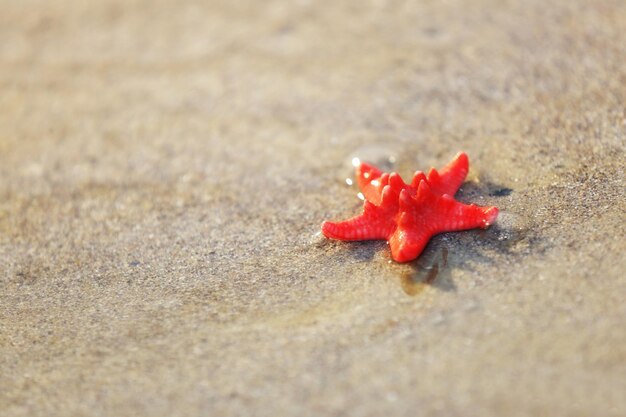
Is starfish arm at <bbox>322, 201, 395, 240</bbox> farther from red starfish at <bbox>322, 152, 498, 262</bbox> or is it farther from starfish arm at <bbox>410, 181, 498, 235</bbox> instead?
starfish arm at <bbox>410, 181, 498, 235</bbox>

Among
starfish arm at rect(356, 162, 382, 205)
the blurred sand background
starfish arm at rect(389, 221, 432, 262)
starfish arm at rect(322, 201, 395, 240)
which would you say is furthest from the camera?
starfish arm at rect(356, 162, 382, 205)

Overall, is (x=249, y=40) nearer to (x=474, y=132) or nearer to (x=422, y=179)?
(x=474, y=132)

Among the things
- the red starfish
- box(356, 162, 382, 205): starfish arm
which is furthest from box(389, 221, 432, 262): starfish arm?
box(356, 162, 382, 205): starfish arm

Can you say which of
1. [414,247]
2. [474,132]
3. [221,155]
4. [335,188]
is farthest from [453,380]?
[221,155]

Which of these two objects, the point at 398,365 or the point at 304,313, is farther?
the point at 304,313

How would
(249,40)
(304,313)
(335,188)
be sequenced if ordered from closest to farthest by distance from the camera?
1. (304,313)
2. (335,188)
3. (249,40)
